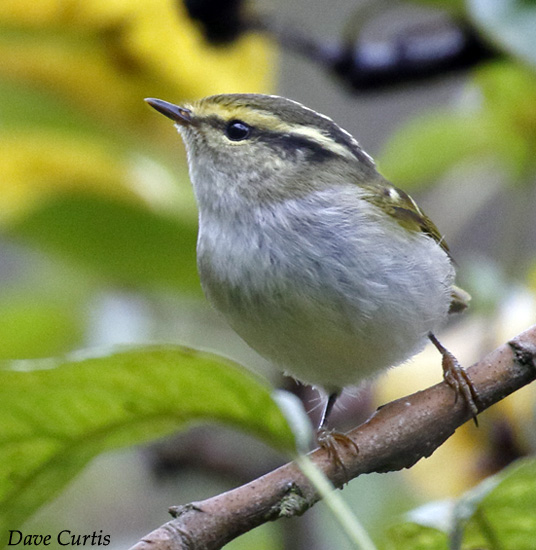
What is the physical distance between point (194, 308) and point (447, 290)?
987 millimetres

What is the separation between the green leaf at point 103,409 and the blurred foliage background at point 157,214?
1248mm

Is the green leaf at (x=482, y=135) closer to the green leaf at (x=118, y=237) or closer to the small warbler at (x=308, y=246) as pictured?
the small warbler at (x=308, y=246)

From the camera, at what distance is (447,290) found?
254 centimetres

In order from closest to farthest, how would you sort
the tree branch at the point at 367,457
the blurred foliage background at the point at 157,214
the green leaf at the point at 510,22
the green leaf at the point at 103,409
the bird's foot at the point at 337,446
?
the green leaf at the point at 103,409, the tree branch at the point at 367,457, the bird's foot at the point at 337,446, the green leaf at the point at 510,22, the blurred foliage background at the point at 157,214

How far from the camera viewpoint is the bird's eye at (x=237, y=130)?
8.32 feet

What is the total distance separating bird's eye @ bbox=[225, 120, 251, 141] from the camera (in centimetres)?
254

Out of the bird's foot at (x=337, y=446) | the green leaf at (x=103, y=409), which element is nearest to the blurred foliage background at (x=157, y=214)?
the bird's foot at (x=337, y=446)

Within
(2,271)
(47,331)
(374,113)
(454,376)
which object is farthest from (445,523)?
(374,113)

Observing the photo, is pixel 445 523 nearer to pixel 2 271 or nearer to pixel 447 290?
pixel 447 290

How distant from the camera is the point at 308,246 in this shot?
A: 225 centimetres

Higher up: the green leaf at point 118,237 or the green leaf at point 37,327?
the green leaf at point 118,237

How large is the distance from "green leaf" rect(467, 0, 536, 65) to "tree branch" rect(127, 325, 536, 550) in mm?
946

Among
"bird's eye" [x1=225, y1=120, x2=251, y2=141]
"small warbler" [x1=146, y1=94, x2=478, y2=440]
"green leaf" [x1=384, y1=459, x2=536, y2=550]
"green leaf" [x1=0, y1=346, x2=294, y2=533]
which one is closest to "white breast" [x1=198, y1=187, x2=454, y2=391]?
"small warbler" [x1=146, y1=94, x2=478, y2=440]

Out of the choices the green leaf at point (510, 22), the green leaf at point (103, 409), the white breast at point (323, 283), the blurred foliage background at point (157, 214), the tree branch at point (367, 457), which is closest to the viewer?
the green leaf at point (103, 409)
